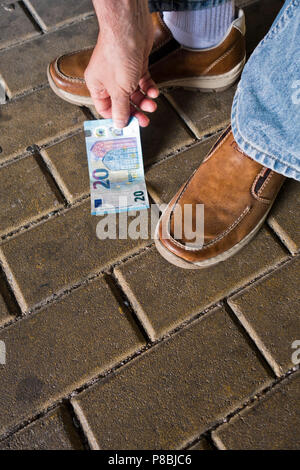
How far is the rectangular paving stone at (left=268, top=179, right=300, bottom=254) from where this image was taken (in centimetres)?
130

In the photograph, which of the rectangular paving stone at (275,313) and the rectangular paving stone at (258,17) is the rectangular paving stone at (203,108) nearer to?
the rectangular paving stone at (258,17)

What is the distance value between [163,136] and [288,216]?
0.54 metres

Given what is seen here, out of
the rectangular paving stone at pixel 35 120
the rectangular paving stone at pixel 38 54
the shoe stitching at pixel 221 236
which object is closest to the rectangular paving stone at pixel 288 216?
the shoe stitching at pixel 221 236

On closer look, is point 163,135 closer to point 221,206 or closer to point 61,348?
point 221,206

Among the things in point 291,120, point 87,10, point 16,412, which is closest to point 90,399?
point 16,412

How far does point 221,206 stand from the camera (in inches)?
49.5

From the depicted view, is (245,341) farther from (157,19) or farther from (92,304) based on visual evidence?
(157,19)

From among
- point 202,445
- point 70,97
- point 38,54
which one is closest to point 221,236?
point 202,445

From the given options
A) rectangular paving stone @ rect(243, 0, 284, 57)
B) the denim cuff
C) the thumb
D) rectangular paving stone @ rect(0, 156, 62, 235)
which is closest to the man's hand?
the thumb

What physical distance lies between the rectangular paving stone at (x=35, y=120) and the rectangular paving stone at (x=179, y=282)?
0.61m

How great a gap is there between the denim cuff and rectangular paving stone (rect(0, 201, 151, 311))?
0.73m

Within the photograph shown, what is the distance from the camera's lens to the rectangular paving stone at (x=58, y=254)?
1.25 meters

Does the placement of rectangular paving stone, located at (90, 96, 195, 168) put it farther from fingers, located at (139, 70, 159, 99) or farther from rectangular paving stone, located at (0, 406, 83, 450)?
rectangular paving stone, located at (0, 406, 83, 450)

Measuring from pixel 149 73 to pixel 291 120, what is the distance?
633 millimetres
